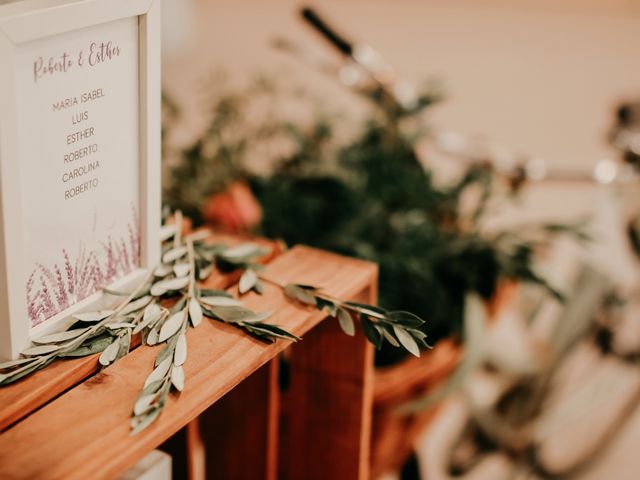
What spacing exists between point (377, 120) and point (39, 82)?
1082mm

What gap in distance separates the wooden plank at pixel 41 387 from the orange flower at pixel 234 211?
69 centimetres

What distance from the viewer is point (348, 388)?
77cm

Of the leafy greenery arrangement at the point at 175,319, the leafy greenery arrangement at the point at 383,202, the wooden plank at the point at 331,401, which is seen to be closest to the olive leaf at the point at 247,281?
the leafy greenery arrangement at the point at 175,319

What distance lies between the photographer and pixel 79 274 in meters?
0.60

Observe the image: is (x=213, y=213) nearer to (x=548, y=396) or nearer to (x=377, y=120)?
(x=377, y=120)

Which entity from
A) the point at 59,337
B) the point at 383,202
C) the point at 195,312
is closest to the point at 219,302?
the point at 195,312

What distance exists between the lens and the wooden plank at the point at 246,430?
2.49 ft

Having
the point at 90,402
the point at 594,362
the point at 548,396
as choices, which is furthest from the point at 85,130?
the point at 594,362

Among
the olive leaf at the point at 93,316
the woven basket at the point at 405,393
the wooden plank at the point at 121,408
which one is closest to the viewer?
the wooden plank at the point at 121,408

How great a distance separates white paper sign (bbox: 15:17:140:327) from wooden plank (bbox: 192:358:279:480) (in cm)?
20

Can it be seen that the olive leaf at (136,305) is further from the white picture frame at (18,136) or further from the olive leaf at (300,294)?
the olive leaf at (300,294)

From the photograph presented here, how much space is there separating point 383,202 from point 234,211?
0.97ft

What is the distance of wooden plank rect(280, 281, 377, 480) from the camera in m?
0.77

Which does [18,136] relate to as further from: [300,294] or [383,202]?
[383,202]
